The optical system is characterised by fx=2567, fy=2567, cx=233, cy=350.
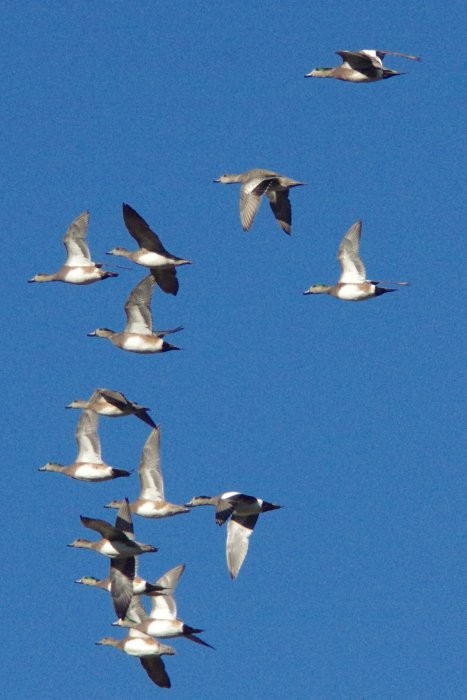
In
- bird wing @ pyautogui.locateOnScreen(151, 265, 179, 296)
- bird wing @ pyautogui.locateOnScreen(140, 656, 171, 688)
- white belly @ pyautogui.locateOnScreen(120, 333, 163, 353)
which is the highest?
bird wing @ pyautogui.locateOnScreen(151, 265, 179, 296)

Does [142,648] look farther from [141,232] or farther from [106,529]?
[141,232]

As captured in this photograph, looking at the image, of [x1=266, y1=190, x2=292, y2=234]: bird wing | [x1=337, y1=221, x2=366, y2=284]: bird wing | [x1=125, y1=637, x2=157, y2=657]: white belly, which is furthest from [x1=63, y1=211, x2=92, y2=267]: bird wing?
[x1=125, y1=637, x2=157, y2=657]: white belly

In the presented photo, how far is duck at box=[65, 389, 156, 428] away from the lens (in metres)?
66.2

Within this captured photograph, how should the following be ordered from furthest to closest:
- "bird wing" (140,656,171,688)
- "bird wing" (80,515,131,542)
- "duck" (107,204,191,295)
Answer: "bird wing" (140,656,171,688)
"duck" (107,204,191,295)
"bird wing" (80,515,131,542)

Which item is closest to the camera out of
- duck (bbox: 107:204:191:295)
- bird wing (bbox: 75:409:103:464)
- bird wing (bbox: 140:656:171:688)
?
duck (bbox: 107:204:191:295)

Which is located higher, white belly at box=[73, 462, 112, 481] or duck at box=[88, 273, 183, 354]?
duck at box=[88, 273, 183, 354]

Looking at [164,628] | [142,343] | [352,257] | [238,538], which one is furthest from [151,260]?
[164,628]

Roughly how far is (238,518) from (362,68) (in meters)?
11.7

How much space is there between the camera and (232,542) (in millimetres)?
64438

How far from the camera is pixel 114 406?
67.2 metres

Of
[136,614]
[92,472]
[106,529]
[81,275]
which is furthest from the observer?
[136,614]

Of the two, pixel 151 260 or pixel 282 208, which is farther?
pixel 282 208

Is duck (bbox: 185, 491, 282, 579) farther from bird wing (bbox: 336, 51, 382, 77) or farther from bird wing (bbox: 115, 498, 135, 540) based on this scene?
bird wing (bbox: 336, 51, 382, 77)

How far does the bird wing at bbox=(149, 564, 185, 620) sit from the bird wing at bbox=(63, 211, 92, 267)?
8567mm
